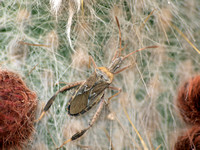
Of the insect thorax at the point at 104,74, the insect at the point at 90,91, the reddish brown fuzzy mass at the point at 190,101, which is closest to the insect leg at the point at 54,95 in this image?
the insect at the point at 90,91

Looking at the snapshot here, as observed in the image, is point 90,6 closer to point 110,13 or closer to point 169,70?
point 110,13

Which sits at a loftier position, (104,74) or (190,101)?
(104,74)

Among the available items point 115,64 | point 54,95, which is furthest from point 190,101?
point 54,95

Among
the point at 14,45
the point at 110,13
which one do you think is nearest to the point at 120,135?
the point at 110,13

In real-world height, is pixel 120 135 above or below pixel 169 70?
below

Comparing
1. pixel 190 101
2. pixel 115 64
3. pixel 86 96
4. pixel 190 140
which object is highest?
pixel 115 64

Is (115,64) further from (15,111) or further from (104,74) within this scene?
(15,111)
